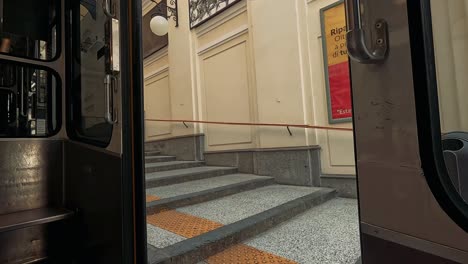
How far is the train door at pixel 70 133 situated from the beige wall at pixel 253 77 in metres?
2.84

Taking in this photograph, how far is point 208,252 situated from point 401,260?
4.88ft

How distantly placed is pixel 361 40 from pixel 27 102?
190cm

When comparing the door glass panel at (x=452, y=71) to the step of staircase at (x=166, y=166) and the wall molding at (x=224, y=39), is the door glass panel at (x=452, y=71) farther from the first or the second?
the wall molding at (x=224, y=39)

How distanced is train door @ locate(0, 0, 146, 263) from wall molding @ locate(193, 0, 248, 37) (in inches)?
129

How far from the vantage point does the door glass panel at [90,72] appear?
141 cm

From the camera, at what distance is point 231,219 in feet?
7.77

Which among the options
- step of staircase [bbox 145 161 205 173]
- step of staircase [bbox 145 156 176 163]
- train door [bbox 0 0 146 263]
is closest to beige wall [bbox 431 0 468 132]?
train door [bbox 0 0 146 263]

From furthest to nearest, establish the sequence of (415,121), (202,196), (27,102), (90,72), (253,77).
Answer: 1. (253,77)
2. (202,196)
3. (27,102)
4. (90,72)
5. (415,121)

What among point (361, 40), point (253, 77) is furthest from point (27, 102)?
point (253, 77)

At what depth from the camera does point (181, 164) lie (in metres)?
4.62

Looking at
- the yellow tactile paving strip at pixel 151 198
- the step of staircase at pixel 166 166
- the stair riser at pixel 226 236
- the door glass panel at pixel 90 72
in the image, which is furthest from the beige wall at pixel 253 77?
the door glass panel at pixel 90 72

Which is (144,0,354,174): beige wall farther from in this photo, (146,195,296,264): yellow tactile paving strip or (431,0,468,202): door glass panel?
(431,0,468,202): door glass panel

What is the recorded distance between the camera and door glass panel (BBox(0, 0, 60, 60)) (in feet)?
5.28

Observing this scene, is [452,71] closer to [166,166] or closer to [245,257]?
[245,257]
